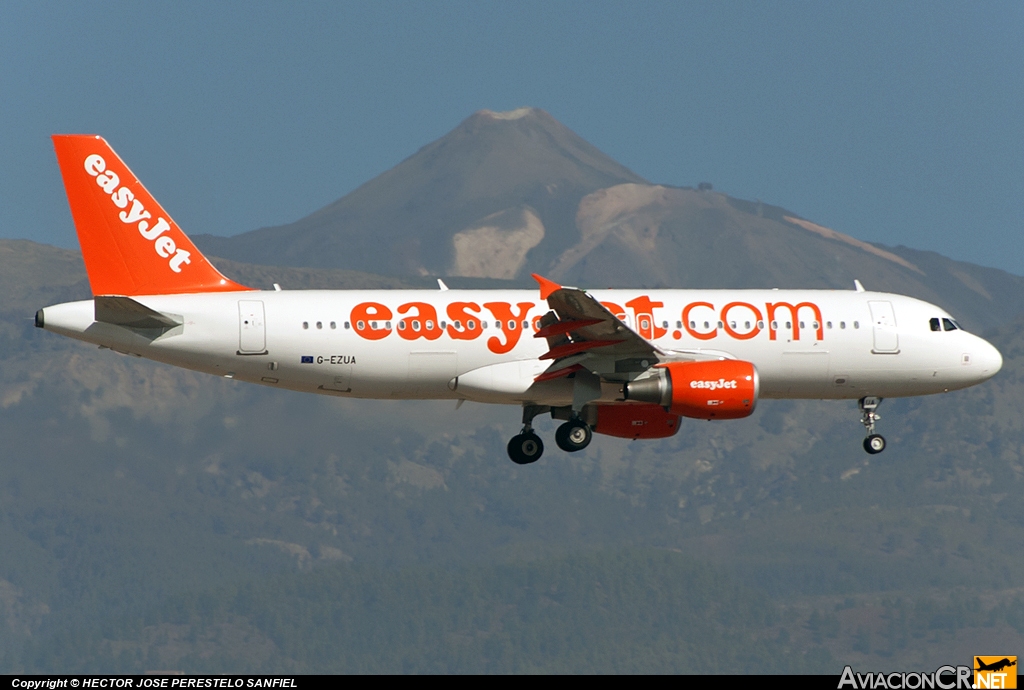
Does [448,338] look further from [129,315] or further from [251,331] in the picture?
[129,315]

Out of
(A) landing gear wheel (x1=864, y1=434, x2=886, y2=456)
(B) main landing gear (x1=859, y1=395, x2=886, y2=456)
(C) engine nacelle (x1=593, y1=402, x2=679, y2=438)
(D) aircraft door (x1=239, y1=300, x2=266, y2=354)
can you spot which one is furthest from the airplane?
(A) landing gear wheel (x1=864, y1=434, x2=886, y2=456)

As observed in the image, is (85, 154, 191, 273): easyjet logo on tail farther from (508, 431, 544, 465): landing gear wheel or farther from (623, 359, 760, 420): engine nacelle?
(623, 359, 760, 420): engine nacelle

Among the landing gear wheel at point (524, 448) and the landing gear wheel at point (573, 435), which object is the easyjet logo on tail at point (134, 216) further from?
the landing gear wheel at point (573, 435)

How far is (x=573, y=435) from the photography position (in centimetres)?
5034

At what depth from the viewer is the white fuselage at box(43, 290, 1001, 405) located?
48250 mm

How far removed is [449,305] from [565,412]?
5.93 m

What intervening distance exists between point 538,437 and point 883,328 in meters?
12.0

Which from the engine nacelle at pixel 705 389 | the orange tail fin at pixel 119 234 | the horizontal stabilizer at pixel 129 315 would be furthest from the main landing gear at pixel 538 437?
the horizontal stabilizer at pixel 129 315

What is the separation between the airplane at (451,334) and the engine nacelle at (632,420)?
2.46 feet

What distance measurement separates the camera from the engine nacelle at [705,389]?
4747 cm

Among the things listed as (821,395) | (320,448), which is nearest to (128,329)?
(821,395)

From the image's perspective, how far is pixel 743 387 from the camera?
47469 mm

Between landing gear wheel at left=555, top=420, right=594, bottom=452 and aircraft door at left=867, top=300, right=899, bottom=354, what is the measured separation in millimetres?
10001

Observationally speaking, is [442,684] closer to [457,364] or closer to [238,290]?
[457,364]
